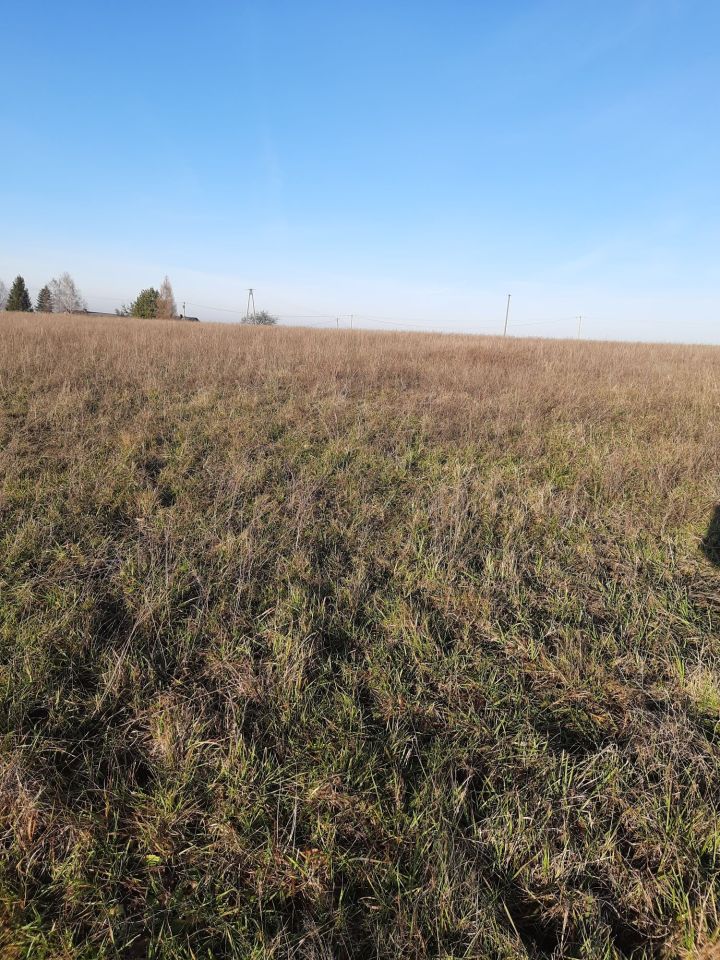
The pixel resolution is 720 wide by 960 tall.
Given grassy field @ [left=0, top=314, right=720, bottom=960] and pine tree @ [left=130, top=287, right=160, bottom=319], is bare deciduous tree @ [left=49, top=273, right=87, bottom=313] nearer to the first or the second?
pine tree @ [left=130, top=287, right=160, bottom=319]

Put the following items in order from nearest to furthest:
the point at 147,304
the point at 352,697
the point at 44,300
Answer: the point at 352,697
the point at 147,304
the point at 44,300

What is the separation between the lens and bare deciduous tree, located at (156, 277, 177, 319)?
46.5 m

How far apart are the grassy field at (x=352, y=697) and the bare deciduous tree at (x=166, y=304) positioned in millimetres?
45601

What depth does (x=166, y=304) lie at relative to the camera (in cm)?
4834

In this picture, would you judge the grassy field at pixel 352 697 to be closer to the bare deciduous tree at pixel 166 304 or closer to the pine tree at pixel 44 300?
the bare deciduous tree at pixel 166 304

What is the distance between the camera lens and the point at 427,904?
5.02 ft

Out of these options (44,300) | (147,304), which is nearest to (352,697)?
(147,304)

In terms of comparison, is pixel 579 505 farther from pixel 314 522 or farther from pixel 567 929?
pixel 567 929

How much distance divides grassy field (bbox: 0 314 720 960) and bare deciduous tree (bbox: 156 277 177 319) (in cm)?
4560

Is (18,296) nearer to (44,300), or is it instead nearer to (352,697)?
(44,300)

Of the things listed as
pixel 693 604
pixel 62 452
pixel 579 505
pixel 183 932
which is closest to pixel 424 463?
pixel 579 505

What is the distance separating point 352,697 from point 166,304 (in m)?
53.8

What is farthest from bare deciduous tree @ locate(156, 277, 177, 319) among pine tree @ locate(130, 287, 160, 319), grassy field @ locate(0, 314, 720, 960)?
grassy field @ locate(0, 314, 720, 960)

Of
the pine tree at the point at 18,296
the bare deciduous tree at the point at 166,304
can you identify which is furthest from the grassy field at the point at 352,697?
the pine tree at the point at 18,296
